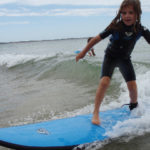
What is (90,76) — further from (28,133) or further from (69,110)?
(28,133)

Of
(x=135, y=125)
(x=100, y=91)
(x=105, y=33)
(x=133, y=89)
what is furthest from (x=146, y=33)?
(x=135, y=125)

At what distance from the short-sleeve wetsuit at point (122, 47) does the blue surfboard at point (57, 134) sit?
71 cm

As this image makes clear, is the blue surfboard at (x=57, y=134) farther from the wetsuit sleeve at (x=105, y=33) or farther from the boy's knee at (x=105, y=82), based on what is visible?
the wetsuit sleeve at (x=105, y=33)

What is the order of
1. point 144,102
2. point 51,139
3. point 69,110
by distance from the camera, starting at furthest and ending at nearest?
point 69,110
point 144,102
point 51,139

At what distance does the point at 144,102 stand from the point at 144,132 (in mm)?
906

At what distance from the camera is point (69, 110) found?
431 cm

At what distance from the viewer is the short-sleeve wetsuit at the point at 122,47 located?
118 inches

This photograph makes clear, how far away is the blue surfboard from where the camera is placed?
244cm

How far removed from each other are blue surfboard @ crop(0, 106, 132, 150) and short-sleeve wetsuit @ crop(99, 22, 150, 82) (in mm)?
710

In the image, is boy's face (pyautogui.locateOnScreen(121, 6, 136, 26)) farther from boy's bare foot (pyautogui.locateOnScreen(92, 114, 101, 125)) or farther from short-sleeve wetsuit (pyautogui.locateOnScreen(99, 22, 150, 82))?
boy's bare foot (pyautogui.locateOnScreen(92, 114, 101, 125))

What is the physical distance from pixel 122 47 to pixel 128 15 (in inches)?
17.5

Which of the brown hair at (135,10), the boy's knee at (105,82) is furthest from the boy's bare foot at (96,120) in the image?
the brown hair at (135,10)

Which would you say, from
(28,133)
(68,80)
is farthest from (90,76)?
(28,133)

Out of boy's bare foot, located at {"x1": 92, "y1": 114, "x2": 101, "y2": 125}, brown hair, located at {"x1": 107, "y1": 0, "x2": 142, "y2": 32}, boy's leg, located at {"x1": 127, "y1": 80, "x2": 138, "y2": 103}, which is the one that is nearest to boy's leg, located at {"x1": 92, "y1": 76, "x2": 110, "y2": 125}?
boy's bare foot, located at {"x1": 92, "y1": 114, "x2": 101, "y2": 125}
